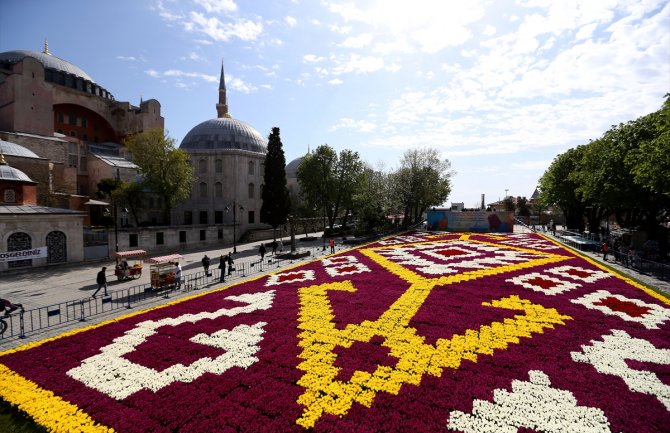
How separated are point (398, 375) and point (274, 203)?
35.2m

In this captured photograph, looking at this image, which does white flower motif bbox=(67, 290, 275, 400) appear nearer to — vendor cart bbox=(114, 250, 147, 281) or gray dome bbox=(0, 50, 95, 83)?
vendor cart bbox=(114, 250, 147, 281)

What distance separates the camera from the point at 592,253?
3000 centimetres

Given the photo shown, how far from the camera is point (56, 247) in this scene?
26.4m

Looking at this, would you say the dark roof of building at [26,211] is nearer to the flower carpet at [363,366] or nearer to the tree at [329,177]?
the flower carpet at [363,366]

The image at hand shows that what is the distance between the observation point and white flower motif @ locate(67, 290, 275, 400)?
877 cm

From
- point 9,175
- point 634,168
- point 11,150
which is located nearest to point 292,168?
point 11,150

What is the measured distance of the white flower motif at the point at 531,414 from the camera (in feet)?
22.5

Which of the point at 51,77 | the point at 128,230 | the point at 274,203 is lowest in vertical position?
the point at 128,230

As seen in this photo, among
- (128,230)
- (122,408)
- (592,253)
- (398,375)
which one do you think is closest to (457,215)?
(592,253)

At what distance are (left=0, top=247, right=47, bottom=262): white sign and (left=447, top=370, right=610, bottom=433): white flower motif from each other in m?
30.2

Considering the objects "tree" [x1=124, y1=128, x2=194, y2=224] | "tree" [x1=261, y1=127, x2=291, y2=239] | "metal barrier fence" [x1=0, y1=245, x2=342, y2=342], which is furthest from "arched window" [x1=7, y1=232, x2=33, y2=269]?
"tree" [x1=261, y1=127, x2=291, y2=239]

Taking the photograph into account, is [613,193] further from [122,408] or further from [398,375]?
[122,408]

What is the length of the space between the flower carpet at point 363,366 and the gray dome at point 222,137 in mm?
43429

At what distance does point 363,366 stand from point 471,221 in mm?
51209
